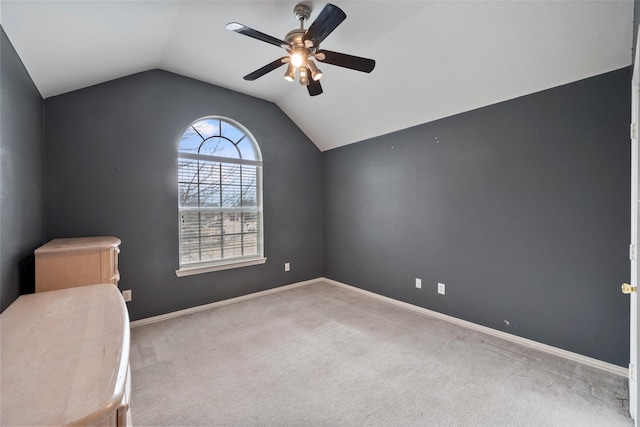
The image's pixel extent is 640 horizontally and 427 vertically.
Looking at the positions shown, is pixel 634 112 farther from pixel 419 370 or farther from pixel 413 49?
pixel 419 370

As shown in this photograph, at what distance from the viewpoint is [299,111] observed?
3881mm

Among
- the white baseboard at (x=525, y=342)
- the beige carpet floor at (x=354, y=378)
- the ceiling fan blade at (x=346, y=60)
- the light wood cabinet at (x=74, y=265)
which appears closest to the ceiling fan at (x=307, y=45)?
the ceiling fan blade at (x=346, y=60)

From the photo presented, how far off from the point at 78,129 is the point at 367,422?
3.48m

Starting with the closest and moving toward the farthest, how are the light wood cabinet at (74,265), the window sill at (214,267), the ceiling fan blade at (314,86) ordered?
the light wood cabinet at (74,265) → the ceiling fan blade at (314,86) → the window sill at (214,267)

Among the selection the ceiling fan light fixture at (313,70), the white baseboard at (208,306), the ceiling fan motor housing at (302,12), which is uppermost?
the ceiling fan motor housing at (302,12)

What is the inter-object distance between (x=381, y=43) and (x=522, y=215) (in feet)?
6.75

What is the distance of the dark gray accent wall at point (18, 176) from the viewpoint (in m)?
1.52

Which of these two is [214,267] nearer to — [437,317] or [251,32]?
[251,32]

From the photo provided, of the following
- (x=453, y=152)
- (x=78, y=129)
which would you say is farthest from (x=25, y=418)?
(x=453, y=152)

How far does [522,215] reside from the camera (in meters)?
2.43

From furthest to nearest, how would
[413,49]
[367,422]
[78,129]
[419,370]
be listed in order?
1. [78,129]
2. [413,49]
3. [419,370]
4. [367,422]

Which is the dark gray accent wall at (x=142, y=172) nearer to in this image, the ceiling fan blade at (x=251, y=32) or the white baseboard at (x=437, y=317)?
the white baseboard at (x=437, y=317)

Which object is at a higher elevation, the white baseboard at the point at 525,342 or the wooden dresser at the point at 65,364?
the wooden dresser at the point at 65,364

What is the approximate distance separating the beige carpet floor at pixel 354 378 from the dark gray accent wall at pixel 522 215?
0.37 metres
